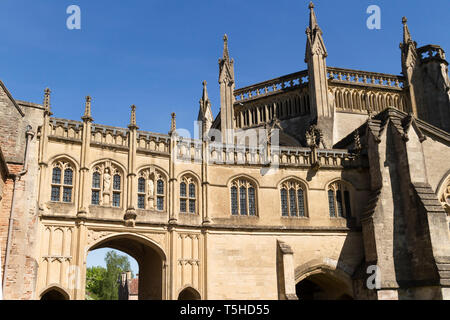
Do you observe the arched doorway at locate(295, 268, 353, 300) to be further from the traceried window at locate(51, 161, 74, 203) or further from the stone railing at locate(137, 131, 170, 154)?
the traceried window at locate(51, 161, 74, 203)

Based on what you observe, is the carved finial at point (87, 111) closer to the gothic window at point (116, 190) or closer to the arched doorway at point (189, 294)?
the gothic window at point (116, 190)

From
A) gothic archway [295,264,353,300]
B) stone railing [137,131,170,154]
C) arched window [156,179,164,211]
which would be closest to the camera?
arched window [156,179,164,211]

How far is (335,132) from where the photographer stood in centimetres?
3250

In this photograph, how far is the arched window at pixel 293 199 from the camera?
83.3ft

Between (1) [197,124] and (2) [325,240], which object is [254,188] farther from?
(1) [197,124]

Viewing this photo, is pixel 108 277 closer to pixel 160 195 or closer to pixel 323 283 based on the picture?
pixel 323 283

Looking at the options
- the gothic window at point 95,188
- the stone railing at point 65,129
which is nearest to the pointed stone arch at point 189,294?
the gothic window at point 95,188

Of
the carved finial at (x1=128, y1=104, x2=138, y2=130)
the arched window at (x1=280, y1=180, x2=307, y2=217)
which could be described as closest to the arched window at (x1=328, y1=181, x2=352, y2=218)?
the arched window at (x1=280, y1=180, x2=307, y2=217)

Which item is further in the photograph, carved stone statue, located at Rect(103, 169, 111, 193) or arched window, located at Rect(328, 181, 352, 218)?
arched window, located at Rect(328, 181, 352, 218)

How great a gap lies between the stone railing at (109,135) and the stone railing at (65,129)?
626mm

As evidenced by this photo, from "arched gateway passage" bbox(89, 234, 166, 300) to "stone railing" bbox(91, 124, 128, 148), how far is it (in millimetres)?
4355

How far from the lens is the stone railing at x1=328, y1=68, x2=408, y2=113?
3409cm

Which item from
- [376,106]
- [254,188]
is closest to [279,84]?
[376,106]

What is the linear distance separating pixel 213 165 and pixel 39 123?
8711mm
